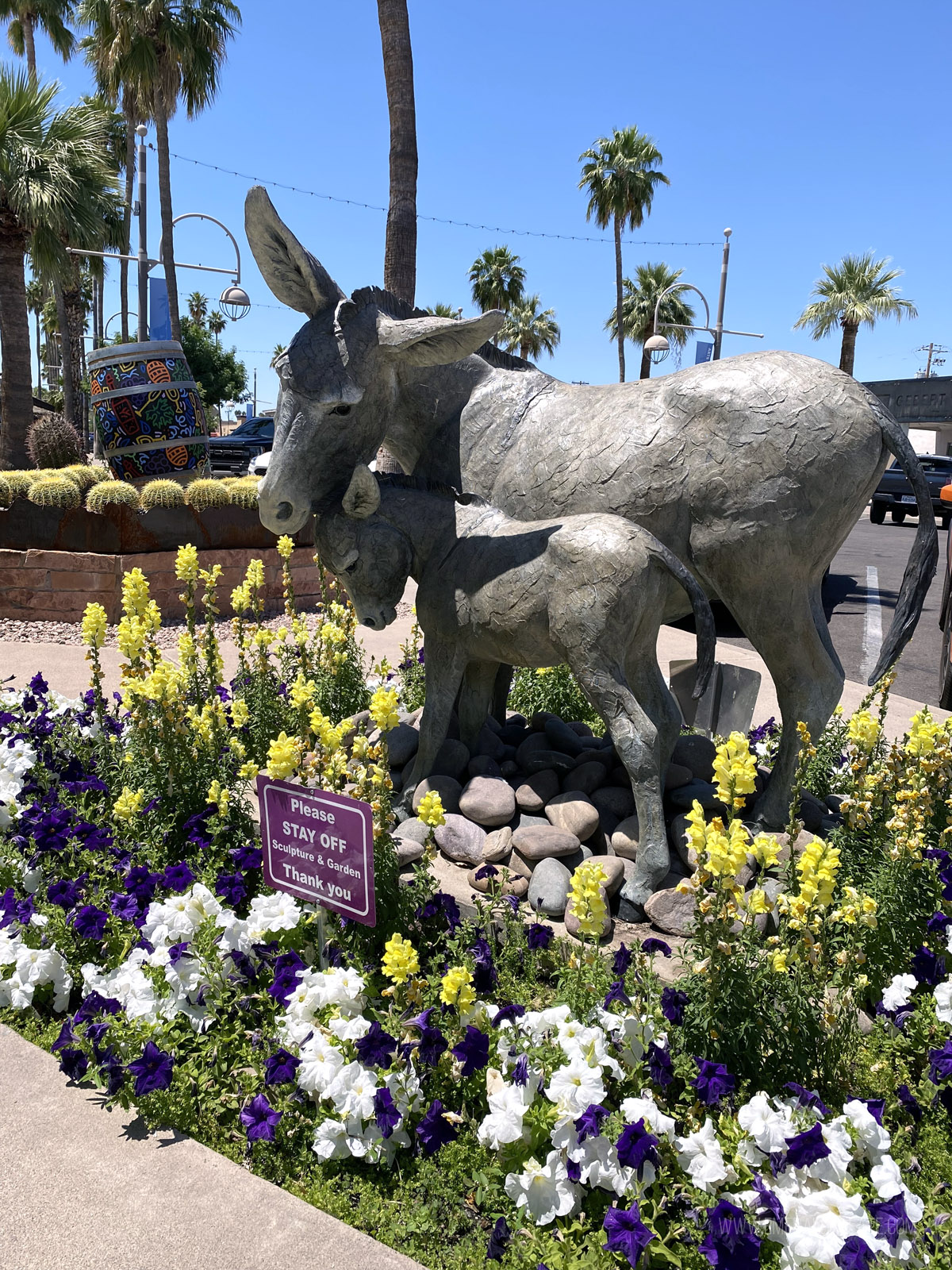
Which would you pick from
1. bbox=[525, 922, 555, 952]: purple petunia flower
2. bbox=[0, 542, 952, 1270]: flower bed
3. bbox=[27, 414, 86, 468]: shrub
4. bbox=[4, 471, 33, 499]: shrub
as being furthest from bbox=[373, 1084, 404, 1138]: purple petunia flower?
bbox=[27, 414, 86, 468]: shrub

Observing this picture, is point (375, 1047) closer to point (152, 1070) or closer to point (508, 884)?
point (152, 1070)

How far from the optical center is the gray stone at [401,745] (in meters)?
4.46

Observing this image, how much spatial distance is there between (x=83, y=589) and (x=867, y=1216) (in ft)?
29.0

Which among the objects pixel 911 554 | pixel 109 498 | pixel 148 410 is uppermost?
pixel 148 410

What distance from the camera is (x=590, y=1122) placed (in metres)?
2.14

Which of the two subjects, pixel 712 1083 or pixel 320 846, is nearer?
pixel 712 1083

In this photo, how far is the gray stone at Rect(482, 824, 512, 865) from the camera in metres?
3.76

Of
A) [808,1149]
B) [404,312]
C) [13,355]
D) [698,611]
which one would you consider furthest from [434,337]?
[13,355]

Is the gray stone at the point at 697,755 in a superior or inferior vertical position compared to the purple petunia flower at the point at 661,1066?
superior

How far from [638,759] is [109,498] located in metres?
7.27

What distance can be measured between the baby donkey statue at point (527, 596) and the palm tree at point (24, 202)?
38.0ft

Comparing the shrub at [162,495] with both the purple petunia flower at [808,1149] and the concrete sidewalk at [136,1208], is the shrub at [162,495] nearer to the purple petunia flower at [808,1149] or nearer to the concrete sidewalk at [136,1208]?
Answer: the concrete sidewalk at [136,1208]

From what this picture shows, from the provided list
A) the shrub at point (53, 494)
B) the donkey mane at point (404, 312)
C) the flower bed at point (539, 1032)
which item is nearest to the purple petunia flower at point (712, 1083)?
the flower bed at point (539, 1032)

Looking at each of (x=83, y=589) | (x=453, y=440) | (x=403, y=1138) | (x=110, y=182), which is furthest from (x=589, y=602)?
(x=110, y=182)
